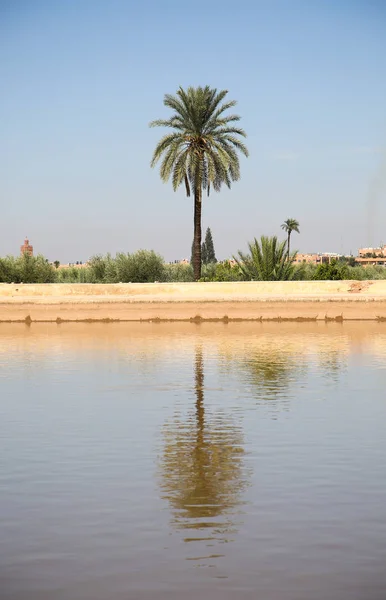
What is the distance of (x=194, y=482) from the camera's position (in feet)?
21.2

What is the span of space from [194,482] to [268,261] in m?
26.1

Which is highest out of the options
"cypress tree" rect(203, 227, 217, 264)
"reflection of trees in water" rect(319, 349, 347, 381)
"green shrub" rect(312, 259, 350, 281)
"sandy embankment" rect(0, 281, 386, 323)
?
"cypress tree" rect(203, 227, 217, 264)

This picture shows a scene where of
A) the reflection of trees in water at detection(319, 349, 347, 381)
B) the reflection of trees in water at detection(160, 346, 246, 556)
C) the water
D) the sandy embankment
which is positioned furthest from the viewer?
the sandy embankment

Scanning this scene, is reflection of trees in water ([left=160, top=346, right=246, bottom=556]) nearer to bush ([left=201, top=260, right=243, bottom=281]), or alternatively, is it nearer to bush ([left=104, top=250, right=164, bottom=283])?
bush ([left=201, top=260, right=243, bottom=281])

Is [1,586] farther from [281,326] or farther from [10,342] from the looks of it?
[281,326]

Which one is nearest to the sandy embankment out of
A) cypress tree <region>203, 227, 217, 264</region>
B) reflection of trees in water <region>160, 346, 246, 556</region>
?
reflection of trees in water <region>160, 346, 246, 556</region>

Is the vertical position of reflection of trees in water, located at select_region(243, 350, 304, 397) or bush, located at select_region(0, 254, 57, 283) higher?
bush, located at select_region(0, 254, 57, 283)

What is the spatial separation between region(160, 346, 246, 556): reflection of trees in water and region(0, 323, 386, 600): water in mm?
17

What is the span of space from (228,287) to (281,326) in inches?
194

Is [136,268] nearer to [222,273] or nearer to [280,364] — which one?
[222,273]

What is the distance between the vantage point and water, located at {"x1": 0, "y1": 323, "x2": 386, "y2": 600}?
4.50 m

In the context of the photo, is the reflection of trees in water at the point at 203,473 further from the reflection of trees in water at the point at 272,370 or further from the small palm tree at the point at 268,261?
the small palm tree at the point at 268,261

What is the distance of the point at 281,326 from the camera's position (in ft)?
73.9

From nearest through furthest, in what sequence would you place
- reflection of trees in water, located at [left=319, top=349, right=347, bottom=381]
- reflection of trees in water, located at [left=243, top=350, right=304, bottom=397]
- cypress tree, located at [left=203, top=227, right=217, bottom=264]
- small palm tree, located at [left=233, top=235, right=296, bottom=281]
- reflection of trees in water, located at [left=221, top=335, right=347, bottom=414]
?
reflection of trees in water, located at [left=221, top=335, right=347, bottom=414], reflection of trees in water, located at [left=243, top=350, right=304, bottom=397], reflection of trees in water, located at [left=319, top=349, right=347, bottom=381], small palm tree, located at [left=233, top=235, right=296, bottom=281], cypress tree, located at [left=203, top=227, right=217, bottom=264]
